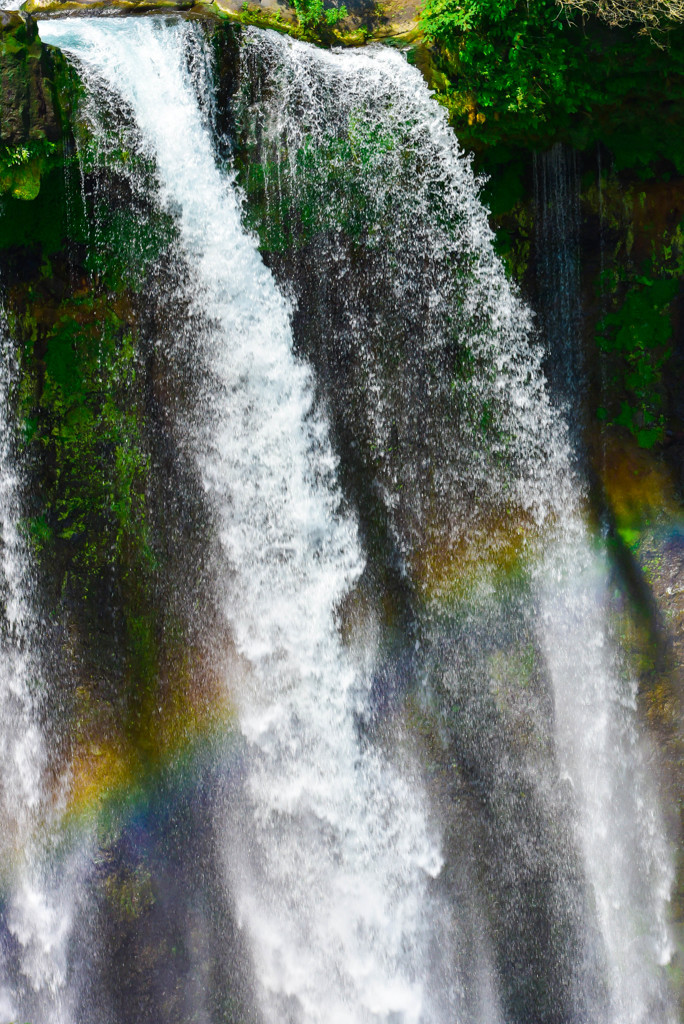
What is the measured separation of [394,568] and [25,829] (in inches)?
138

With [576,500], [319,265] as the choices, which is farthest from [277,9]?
[576,500]

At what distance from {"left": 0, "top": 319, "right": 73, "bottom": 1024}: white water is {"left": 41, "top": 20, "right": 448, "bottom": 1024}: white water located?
1473mm

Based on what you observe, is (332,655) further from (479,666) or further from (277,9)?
(277,9)

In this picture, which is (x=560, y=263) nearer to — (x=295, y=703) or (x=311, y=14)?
(x=311, y=14)

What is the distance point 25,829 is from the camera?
6.12 metres

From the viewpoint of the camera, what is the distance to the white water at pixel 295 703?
225 inches

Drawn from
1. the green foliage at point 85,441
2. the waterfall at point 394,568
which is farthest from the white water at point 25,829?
the waterfall at point 394,568

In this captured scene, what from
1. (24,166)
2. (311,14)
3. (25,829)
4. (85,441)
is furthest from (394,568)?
(311,14)

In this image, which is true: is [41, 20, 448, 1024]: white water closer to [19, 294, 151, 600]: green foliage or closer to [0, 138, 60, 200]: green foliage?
[19, 294, 151, 600]: green foliage

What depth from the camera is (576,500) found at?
21.5ft

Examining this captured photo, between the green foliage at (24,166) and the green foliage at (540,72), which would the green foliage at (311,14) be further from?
the green foliage at (24,166)

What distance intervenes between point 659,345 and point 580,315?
0.71 metres

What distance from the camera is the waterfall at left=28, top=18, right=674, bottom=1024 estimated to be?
567 cm

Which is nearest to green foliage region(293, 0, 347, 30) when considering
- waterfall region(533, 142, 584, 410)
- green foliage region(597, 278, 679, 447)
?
waterfall region(533, 142, 584, 410)
